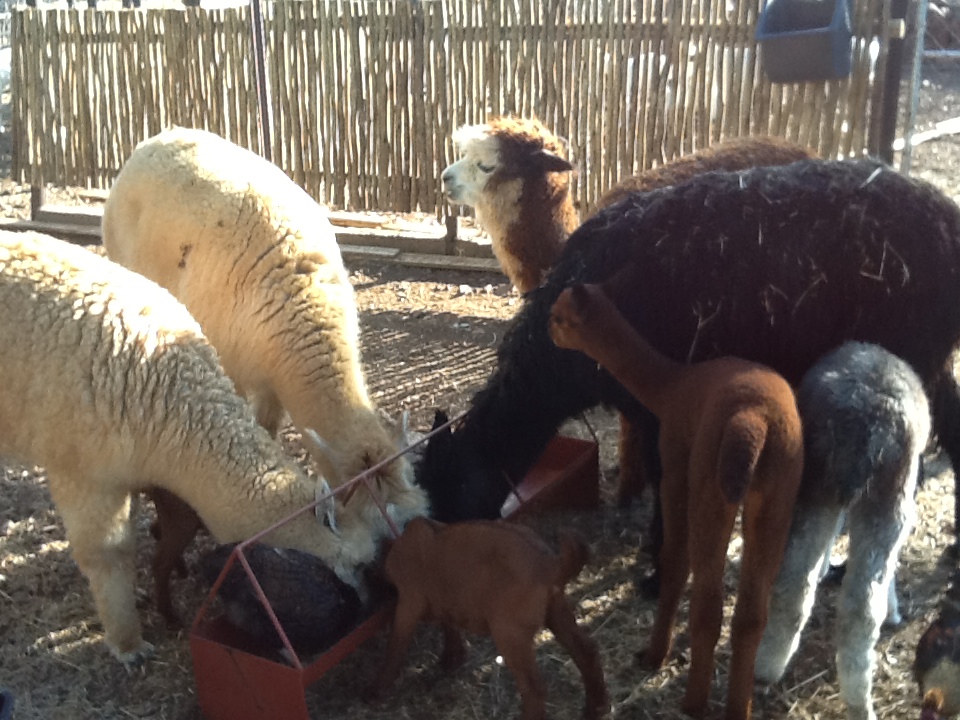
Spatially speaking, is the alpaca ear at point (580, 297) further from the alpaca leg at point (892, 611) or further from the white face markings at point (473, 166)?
the white face markings at point (473, 166)

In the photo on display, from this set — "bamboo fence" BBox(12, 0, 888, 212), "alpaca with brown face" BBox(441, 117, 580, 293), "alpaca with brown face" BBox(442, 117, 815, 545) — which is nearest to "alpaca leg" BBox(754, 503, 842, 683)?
"alpaca with brown face" BBox(442, 117, 815, 545)

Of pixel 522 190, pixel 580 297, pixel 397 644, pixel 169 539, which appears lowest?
pixel 397 644

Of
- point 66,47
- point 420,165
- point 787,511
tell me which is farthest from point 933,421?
point 66,47

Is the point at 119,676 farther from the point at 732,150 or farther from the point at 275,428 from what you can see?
the point at 732,150

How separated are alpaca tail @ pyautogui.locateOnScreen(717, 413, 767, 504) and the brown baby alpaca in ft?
2.09

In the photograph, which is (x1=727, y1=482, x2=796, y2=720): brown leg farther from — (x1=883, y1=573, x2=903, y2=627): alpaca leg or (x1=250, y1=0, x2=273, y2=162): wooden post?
(x1=250, y1=0, x2=273, y2=162): wooden post

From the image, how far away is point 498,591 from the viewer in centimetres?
294

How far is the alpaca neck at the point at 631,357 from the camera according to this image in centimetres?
298

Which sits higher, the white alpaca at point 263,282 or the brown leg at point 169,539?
the white alpaca at point 263,282

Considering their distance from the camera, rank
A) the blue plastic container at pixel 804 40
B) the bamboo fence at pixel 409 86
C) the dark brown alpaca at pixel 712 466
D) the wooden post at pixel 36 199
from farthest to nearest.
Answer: the wooden post at pixel 36 199 < the bamboo fence at pixel 409 86 < the blue plastic container at pixel 804 40 < the dark brown alpaca at pixel 712 466

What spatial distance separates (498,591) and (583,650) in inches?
14.6

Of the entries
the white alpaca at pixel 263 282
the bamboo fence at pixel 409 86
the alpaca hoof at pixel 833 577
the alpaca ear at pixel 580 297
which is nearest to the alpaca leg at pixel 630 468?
the alpaca hoof at pixel 833 577

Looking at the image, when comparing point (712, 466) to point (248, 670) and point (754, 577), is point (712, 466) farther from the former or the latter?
point (248, 670)

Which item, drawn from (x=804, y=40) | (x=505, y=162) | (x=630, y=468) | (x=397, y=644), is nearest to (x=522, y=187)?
(x=505, y=162)
